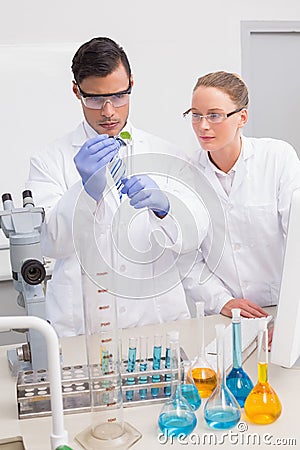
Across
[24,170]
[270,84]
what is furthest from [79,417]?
[270,84]

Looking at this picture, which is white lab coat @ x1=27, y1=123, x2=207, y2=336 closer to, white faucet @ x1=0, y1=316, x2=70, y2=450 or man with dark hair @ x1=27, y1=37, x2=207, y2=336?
man with dark hair @ x1=27, y1=37, x2=207, y2=336

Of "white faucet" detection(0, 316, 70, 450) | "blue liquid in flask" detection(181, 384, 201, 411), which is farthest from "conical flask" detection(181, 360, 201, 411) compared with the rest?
"white faucet" detection(0, 316, 70, 450)

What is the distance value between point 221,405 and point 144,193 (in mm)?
494

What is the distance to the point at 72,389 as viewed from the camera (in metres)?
1.33

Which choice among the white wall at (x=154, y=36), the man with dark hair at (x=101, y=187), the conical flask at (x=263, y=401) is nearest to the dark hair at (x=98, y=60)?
the man with dark hair at (x=101, y=187)

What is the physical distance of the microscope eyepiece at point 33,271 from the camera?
135 centimetres

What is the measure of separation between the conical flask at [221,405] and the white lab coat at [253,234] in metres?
0.66

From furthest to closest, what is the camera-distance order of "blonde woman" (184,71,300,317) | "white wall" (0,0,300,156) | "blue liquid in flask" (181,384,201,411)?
1. "white wall" (0,0,300,156)
2. "blonde woman" (184,71,300,317)
3. "blue liquid in flask" (181,384,201,411)

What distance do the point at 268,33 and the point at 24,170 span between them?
1612 mm

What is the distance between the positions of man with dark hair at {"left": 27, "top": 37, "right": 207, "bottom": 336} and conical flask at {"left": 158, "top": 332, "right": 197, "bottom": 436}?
215mm

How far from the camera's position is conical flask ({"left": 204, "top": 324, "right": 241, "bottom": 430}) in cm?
120

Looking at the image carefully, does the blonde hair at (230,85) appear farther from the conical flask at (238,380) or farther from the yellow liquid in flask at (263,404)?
the yellow liquid in flask at (263,404)

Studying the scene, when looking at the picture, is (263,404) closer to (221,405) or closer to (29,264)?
(221,405)

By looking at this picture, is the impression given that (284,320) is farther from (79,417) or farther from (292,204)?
(79,417)
